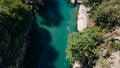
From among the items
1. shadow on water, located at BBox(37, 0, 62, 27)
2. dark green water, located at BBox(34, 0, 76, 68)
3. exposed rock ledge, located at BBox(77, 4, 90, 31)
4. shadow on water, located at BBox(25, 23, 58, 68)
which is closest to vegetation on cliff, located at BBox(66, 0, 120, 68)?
exposed rock ledge, located at BBox(77, 4, 90, 31)

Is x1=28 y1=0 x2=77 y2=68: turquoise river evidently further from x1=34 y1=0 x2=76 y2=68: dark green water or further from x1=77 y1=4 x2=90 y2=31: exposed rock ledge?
x1=77 y1=4 x2=90 y2=31: exposed rock ledge

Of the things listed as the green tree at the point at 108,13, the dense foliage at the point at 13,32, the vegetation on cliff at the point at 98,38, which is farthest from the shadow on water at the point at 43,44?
the green tree at the point at 108,13

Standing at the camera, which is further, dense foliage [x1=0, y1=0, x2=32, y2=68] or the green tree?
the green tree

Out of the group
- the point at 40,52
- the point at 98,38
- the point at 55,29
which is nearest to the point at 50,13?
the point at 55,29

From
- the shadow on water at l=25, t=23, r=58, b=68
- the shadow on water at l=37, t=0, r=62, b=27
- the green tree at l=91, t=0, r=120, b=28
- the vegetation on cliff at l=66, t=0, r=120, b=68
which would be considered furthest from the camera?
the shadow on water at l=37, t=0, r=62, b=27

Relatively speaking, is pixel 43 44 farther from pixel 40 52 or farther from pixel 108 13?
pixel 108 13
